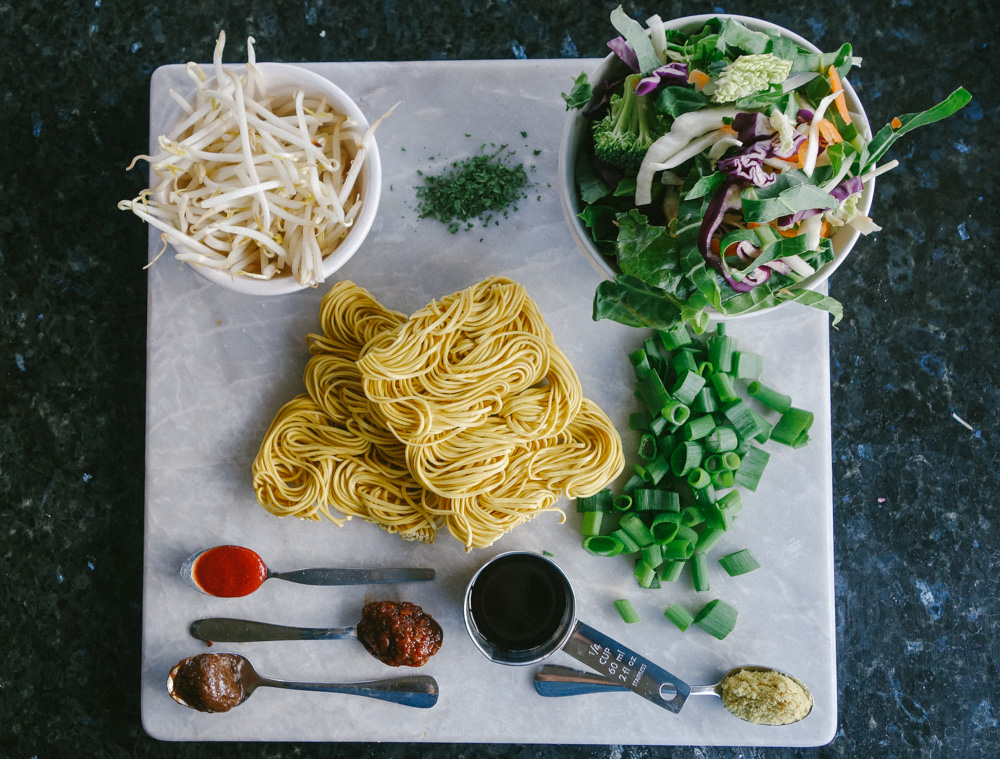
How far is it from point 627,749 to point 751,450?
3.51 ft

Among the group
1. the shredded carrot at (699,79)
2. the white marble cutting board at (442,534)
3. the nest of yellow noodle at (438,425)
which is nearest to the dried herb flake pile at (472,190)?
the white marble cutting board at (442,534)

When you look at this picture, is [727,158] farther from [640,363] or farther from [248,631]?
[248,631]

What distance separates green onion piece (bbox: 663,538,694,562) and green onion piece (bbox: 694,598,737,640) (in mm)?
176

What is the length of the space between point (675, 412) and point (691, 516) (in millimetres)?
327

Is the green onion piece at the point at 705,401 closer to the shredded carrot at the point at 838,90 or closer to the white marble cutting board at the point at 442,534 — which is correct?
the white marble cutting board at the point at 442,534

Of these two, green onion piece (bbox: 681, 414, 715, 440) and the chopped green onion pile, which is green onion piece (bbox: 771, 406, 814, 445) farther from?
green onion piece (bbox: 681, 414, 715, 440)

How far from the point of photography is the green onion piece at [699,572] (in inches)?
92.5

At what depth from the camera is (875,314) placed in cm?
255

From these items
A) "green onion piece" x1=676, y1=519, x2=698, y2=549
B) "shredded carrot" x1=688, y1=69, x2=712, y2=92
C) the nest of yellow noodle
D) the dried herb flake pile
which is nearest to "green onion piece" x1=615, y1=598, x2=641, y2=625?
"green onion piece" x1=676, y1=519, x2=698, y2=549

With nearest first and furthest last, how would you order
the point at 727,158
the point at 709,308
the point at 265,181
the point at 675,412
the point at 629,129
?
the point at 727,158
the point at 629,129
the point at 709,308
the point at 265,181
the point at 675,412

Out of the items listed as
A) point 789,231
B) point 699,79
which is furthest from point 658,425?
point 699,79

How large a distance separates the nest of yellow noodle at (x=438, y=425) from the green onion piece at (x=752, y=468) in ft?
1.24

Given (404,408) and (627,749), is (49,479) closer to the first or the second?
(404,408)

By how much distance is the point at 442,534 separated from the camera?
2.40m
